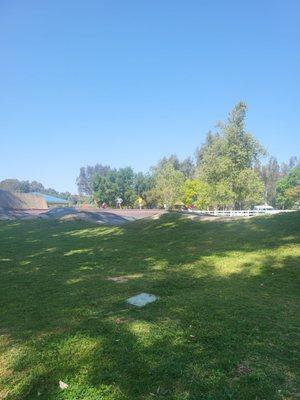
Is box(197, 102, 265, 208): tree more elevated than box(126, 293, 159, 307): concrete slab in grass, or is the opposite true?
box(197, 102, 265, 208): tree

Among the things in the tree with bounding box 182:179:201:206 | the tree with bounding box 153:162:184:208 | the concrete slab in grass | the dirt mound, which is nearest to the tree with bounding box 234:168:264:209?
the tree with bounding box 182:179:201:206

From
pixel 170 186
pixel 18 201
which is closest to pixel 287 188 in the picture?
pixel 170 186

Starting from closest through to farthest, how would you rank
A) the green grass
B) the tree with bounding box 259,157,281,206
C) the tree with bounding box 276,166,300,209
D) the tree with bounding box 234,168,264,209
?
the green grass < the tree with bounding box 234,168,264,209 < the tree with bounding box 276,166,300,209 < the tree with bounding box 259,157,281,206

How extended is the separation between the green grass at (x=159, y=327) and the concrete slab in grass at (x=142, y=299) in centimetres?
13

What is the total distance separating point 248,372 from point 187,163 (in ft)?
318

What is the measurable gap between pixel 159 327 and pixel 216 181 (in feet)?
138

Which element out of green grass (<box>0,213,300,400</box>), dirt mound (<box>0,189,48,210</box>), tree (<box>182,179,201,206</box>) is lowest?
green grass (<box>0,213,300,400</box>)

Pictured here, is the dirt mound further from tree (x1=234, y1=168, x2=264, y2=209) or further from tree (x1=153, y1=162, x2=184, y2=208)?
tree (x1=234, y1=168, x2=264, y2=209)

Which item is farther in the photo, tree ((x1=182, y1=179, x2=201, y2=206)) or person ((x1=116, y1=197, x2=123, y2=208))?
person ((x1=116, y1=197, x2=123, y2=208))

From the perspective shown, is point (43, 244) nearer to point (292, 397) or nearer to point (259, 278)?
point (259, 278)

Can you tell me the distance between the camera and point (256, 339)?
3.87 m

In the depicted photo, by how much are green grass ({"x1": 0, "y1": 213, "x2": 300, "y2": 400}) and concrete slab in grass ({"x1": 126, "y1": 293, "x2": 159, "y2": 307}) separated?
0.44ft

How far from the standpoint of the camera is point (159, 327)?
4.20m

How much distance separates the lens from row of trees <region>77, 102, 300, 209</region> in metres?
Result: 44.3
